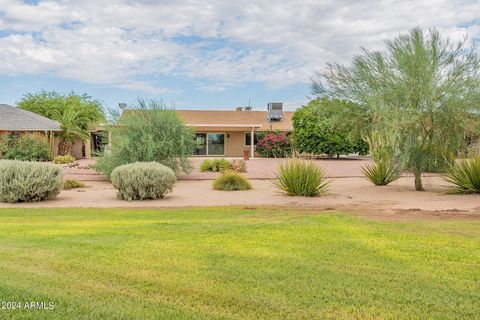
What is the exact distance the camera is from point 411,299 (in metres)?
4.79

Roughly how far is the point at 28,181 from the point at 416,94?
39.5ft

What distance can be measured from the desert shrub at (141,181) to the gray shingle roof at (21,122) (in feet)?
83.7

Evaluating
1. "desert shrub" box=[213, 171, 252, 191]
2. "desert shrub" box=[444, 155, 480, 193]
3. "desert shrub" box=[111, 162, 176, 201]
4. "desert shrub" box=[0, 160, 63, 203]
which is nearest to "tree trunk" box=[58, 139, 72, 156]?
"desert shrub" box=[213, 171, 252, 191]

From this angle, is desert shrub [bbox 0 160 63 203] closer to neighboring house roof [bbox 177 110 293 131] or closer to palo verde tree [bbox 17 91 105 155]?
palo verde tree [bbox 17 91 105 155]

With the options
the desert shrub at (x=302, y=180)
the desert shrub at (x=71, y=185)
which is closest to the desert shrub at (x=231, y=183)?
the desert shrub at (x=302, y=180)

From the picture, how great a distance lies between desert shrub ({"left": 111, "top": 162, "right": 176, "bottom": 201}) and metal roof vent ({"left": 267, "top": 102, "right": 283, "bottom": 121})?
111 feet

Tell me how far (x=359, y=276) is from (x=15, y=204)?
11.2 m

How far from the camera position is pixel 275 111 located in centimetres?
4847

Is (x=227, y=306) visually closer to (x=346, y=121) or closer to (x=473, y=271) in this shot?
(x=473, y=271)

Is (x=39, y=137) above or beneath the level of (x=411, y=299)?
above

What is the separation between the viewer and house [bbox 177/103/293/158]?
43062 millimetres

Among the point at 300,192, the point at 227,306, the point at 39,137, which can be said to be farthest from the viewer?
the point at 39,137

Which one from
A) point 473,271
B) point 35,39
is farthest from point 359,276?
point 35,39

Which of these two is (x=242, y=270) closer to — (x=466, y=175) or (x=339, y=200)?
(x=339, y=200)
